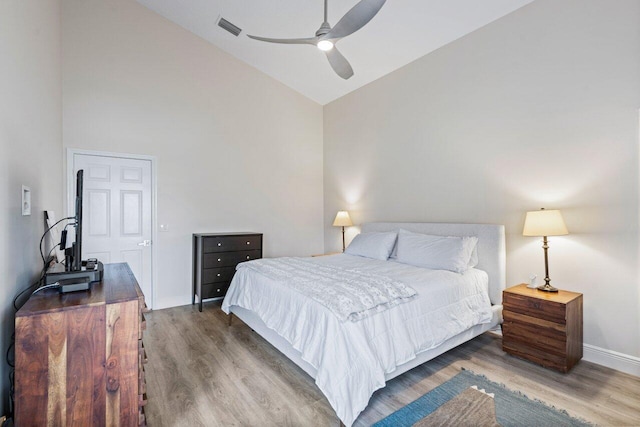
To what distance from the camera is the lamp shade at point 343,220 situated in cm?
492

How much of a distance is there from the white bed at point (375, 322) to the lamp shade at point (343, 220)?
1379 mm

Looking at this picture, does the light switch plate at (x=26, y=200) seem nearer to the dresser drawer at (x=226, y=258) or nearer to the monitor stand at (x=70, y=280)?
the monitor stand at (x=70, y=280)

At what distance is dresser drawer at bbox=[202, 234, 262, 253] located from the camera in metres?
3.99

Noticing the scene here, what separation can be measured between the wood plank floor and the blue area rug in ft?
0.23

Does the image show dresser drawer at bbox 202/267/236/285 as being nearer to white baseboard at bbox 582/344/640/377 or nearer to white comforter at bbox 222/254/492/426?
white comforter at bbox 222/254/492/426

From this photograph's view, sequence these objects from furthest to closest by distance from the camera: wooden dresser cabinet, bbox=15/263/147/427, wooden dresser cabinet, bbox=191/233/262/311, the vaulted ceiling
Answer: wooden dresser cabinet, bbox=191/233/262/311 → the vaulted ceiling → wooden dresser cabinet, bbox=15/263/147/427

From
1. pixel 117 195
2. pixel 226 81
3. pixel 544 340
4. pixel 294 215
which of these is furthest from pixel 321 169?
pixel 544 340

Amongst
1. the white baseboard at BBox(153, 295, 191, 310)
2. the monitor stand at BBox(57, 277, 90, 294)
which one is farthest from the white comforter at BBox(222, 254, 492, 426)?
the white baseboard at BBox(153, 295, 191, 310)

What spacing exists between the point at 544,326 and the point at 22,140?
3822 millimetres

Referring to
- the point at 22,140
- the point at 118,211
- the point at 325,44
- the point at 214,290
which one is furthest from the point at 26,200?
the point at 214,290

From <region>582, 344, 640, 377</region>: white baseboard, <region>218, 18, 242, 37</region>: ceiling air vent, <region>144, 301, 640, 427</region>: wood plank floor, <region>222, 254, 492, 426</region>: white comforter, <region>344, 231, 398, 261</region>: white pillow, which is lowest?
<region>144, 301, 640, 427</region>: wood plank floor

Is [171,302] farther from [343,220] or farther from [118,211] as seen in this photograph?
[343,220]

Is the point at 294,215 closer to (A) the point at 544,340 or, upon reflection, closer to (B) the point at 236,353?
(B) the point at 236,353

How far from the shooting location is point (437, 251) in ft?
10.4
